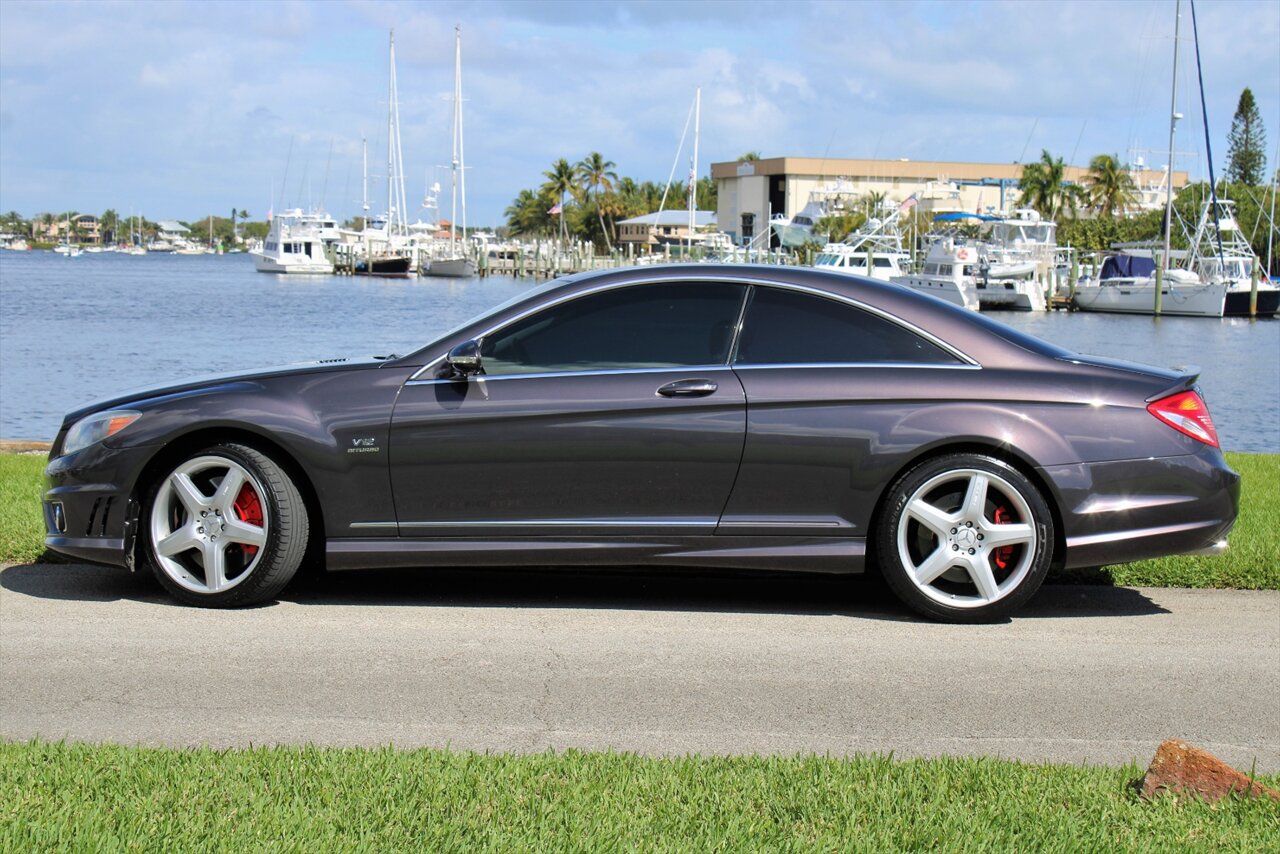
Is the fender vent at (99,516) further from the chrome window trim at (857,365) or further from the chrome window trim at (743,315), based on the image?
the chrome window trim at (857,365)

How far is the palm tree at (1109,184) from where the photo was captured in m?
101

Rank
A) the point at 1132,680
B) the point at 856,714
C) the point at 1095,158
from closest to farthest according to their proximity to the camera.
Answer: the point at 856,714 → the point at 1132,680 → the point at 1095,158

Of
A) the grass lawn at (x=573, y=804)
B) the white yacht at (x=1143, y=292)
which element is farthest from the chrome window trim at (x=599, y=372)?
the white yacht at (x=1143, y=292)

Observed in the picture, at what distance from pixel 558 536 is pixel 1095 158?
104m

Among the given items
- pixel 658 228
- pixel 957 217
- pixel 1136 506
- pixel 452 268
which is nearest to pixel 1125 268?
pixel 957 217

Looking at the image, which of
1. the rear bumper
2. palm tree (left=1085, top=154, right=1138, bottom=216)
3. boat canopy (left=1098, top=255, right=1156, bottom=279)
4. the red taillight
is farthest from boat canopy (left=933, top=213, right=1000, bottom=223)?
the rear bumper

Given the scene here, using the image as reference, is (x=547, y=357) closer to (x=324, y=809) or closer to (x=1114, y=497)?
(x=1114, y=497)

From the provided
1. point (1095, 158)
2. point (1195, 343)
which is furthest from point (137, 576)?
point (1095, 158)

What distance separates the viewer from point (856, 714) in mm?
4758

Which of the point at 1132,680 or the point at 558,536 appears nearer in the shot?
the point at 1132,680

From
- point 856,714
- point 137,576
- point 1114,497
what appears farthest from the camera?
point 137,576

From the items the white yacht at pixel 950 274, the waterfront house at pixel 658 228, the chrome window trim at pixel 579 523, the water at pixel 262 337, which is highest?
the waterfront house at pixel 658 228

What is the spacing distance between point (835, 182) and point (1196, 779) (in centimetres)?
11348

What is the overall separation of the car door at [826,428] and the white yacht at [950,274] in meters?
54.9
